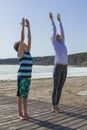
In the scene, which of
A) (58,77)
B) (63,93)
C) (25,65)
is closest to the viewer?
(25,65)

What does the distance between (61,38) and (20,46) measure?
1.33 metres

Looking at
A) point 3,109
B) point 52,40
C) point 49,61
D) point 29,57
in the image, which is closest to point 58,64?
point 52,40

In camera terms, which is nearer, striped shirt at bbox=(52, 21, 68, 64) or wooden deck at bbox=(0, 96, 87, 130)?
wooden deck at bbox=(0, 96, 87, 130)

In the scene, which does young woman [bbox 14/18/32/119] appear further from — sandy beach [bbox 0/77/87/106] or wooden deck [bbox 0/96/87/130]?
sandy beach [bbox 0/77/87/106]

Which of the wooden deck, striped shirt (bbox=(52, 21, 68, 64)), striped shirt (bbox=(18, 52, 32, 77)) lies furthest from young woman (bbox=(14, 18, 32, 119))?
striped shirt (bbox=(52, 21, 68, 64))

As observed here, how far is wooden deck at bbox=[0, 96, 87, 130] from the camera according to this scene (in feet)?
20.2

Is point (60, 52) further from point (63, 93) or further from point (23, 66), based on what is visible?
point (63, 93)

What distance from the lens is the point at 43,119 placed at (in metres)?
6.82

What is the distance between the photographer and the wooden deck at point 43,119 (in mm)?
6145

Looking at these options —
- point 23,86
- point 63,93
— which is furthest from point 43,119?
point 63,93

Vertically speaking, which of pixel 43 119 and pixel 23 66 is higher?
pixel 23 66

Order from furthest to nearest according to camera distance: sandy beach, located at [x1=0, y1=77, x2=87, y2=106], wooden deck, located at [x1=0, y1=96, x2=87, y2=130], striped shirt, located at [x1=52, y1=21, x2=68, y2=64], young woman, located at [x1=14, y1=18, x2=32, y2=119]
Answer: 1. sandy beach, located at [x1=0, y1=77, x2=87, y2=106]
2. striped shirt, located at [x1=52, y1=21, x2=68, y2=64]
3. young woman, located at [x1=14, y1=18, x2=32, y2=119]
4. wooden deck, located at [x1=0, y1=96, x2=87, y2=130]

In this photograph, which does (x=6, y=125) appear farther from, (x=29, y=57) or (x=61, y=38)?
(x=61, y=38)

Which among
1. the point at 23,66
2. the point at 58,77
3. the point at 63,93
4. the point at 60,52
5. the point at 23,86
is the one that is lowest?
the point at 63,93
